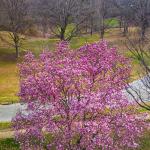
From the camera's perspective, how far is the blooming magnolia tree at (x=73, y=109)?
16375 mm

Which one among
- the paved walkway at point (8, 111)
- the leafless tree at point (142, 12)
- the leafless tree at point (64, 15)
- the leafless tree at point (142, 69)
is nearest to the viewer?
the leafless tree at point (142, 69)

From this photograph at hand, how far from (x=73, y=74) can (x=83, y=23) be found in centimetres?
5014

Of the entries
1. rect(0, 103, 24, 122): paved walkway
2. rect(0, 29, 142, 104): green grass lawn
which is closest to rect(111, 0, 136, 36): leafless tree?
rect(0, 29, 142, 104): green grass lawn

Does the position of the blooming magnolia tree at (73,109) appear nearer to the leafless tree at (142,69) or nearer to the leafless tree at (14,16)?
the leafless tree at (142,69)

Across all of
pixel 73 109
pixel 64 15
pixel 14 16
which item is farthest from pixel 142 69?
pixel 64 15

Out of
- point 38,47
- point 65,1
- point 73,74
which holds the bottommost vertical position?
point 38,47

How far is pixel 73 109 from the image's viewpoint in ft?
53.6

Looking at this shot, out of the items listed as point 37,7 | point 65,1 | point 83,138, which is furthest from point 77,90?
point 37,7

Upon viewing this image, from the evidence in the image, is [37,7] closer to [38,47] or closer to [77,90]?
[38,47]

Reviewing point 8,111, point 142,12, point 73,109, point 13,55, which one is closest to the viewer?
point 73,109

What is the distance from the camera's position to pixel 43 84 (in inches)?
645

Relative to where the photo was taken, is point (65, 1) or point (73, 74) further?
point (65, 1)

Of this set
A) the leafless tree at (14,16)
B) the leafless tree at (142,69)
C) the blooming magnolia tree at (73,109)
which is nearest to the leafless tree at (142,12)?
the leafless tree at (142,69)

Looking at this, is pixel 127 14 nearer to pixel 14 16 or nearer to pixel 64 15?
pixel 64 15
